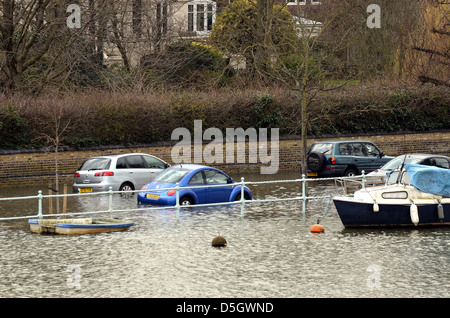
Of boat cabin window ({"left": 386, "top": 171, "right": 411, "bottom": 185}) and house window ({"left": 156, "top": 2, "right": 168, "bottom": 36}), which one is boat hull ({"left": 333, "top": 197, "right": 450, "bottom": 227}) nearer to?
boat cabin window ({"left": 386, "top": 171, "right": 411, "bottom": 185})

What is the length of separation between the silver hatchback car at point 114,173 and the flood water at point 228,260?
432cm

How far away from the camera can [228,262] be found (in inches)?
563

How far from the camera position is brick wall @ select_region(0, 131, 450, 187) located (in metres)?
29.6

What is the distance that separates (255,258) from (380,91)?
27332 mm

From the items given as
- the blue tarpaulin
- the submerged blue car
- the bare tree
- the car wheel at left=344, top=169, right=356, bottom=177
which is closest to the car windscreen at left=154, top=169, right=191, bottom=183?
the submerged blue car

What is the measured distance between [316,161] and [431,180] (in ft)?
37.2

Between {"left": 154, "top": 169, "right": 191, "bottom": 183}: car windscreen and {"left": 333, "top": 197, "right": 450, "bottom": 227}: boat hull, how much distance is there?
5414mm

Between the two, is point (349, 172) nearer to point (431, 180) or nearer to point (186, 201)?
point (186, 201)

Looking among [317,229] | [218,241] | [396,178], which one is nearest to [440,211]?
[396,178]

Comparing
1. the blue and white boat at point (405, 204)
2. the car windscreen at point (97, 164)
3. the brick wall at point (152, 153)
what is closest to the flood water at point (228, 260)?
the blue and white boat at point (405, 204)

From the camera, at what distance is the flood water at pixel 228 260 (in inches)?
476

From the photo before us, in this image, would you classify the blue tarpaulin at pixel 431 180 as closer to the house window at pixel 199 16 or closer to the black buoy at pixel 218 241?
the black buoy at pixel 218 241

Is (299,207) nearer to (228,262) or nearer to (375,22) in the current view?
(228,262)

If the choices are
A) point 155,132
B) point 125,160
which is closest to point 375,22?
A: point 155,132
